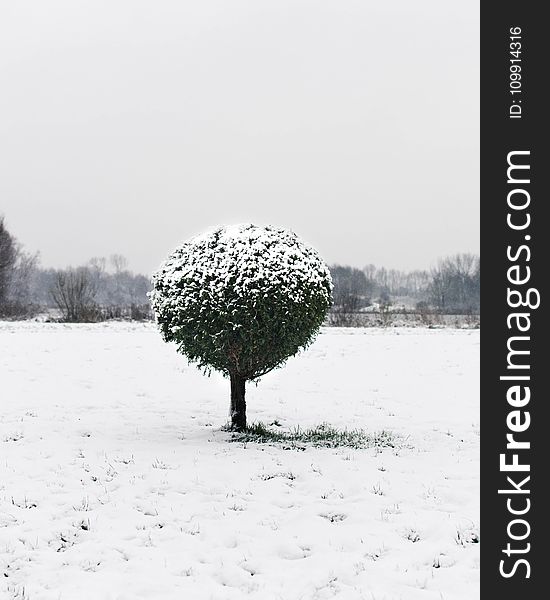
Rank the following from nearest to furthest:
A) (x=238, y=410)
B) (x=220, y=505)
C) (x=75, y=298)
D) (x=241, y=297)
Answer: (x=220, y=505)
(x=241, y=297)
(x=238, y=410)
(x=75, y=298)

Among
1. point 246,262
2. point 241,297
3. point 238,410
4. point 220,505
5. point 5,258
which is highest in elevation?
point 5,258

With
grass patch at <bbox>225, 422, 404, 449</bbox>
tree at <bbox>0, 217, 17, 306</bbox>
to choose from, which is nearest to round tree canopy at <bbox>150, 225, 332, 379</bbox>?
grass patch at <bbox>225, 422, 404, 449</bbox>

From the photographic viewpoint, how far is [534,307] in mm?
4859

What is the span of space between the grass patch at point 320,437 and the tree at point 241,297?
1015 millimetres

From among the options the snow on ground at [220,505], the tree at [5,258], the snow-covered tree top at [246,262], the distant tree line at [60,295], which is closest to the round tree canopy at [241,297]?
the snow-covered tree top at [246,262]

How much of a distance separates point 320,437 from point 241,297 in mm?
2688

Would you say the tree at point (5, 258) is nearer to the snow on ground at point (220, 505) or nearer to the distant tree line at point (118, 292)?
the distant tree line at point (118, 292)

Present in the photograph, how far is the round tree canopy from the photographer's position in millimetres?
7844

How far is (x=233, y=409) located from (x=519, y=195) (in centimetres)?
569

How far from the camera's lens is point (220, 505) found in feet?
19.3

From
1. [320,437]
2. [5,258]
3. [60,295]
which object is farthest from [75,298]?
[320,437]

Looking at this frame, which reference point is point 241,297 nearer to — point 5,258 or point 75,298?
point 75,298

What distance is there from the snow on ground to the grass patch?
1.16 feet

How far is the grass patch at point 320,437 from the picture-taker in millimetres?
8219
